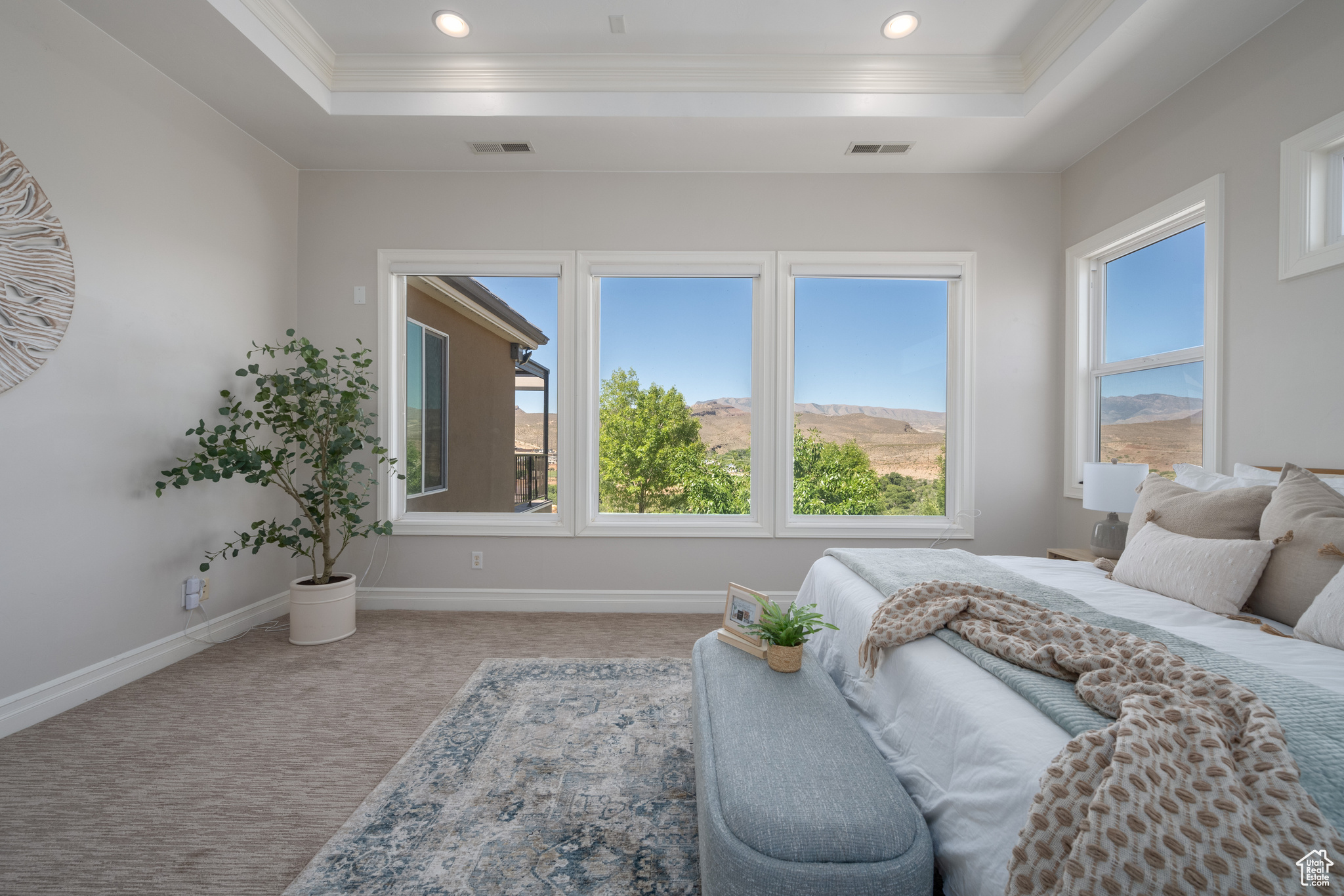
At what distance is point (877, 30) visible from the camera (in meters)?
2.79

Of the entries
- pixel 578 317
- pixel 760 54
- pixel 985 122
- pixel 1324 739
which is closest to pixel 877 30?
pixel 760 54

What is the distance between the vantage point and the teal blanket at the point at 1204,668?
849 mm

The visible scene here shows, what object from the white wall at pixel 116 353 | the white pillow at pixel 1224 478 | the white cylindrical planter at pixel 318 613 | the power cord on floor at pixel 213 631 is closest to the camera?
the white pillow at pixel 1224 478

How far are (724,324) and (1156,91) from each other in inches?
95.1

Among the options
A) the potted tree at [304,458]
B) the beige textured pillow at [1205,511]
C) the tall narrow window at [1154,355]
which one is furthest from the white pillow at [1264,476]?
the potted tree at [304,458]

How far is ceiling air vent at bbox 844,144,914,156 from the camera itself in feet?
10.9

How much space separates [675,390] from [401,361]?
1797 millimetres

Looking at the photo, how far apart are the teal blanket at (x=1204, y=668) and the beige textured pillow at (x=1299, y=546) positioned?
497 millimetres

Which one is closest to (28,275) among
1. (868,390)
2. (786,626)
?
(786,626)

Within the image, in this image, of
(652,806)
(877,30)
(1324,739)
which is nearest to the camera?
(1324,739)

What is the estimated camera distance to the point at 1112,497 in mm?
2646

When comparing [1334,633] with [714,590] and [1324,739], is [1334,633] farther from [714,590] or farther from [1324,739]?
[714,590]

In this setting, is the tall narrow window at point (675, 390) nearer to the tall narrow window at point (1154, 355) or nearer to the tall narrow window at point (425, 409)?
the tall narrow window at point (425, 409)

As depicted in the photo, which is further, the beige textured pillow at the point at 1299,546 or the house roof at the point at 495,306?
the house roof at the point at 495,306
